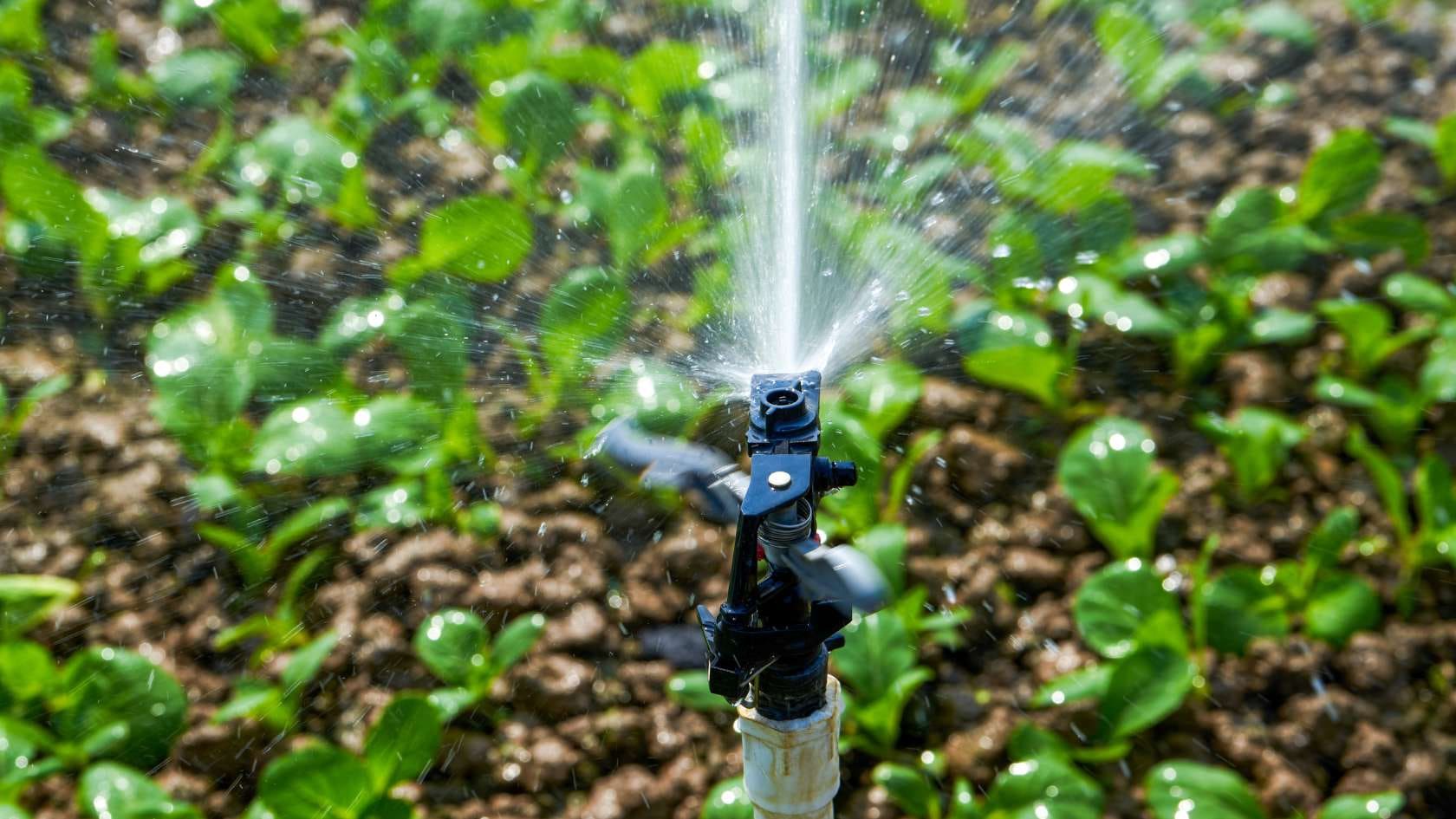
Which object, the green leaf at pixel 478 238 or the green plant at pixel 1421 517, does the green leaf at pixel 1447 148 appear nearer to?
the green plant at pixel 1421 517

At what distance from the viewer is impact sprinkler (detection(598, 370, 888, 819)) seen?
3.13ft

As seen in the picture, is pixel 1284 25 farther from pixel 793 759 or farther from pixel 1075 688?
pixel 793 759

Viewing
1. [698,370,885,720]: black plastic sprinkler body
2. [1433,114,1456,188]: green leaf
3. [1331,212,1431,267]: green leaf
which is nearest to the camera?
[698,370,885,720]: black plastic sprinkler body

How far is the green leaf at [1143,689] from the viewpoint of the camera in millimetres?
1560

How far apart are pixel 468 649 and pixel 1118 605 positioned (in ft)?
2.49

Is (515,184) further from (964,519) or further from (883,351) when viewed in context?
(964,519)

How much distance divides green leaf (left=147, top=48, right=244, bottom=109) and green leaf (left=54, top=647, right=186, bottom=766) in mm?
1514

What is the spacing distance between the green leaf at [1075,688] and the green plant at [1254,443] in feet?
1.37

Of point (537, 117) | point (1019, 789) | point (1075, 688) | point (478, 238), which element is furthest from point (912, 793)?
point (537, 117)

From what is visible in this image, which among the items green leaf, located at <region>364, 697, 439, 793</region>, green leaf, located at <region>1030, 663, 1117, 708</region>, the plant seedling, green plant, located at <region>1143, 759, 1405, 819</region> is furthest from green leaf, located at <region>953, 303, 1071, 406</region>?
green leaf, located at <region>364, 697, 439, 793</region>

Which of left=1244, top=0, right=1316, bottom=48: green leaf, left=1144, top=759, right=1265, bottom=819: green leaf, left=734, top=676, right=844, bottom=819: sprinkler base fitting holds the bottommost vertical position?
left=1144, top=759, right=1265, bottom=819: green leaf

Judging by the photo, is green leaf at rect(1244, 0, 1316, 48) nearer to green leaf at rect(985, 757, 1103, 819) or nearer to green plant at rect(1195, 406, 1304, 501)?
green plant at rect(1195, 406, 1304, 501)

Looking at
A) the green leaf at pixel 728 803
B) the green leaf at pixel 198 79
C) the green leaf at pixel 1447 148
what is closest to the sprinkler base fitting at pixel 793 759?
the green leaf at pixel 728 803

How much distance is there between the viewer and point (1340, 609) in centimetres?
171
